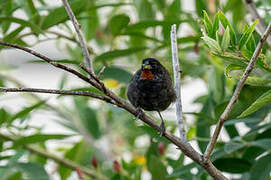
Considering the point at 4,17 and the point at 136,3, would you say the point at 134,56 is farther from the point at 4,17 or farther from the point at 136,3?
the point at 4,17

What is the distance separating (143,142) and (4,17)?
1.30m

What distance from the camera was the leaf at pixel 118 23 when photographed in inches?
74.4

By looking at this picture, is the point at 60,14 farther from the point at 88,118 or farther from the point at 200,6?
the point at 88,118

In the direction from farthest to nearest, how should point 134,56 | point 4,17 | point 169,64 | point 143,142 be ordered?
point 143,142 → point 134,56 → point 169,64 → point 4,17

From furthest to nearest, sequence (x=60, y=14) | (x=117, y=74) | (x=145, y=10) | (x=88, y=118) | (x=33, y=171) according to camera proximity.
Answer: (x=88, y=118) < (x=145, y=10) < (x=117, y=74) < (x=33, y=171) < (x=60, y=14)

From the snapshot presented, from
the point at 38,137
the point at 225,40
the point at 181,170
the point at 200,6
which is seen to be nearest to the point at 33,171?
the point at 38,137

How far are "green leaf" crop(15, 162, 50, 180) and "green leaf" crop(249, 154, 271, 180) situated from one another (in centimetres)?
79

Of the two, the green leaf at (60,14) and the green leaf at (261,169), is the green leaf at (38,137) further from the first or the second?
the green leaf at (261,169)

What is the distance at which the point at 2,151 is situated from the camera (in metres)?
1.83

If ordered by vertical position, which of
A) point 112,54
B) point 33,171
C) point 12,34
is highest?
point 12,34

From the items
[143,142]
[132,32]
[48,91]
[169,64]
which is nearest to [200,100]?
[169,64]

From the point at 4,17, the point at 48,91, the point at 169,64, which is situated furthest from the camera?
the point at 169,64

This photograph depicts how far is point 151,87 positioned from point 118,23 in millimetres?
292

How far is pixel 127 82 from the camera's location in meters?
2.03
